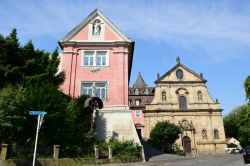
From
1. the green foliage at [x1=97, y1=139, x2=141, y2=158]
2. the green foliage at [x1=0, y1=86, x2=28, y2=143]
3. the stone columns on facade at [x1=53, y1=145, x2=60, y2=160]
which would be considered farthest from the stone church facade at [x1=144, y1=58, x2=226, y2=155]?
the green foliage at [x1=0, y1=86, x2=28, y2=143]

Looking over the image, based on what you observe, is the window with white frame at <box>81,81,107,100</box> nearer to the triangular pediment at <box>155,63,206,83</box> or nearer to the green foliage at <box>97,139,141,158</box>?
the green foliage at <box>97,139,141,158</box>

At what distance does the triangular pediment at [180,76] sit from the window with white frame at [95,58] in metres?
27.4

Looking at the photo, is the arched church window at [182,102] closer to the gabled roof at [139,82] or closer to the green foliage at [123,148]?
the gabled roof at [139,82]

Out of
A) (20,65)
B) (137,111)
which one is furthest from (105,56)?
(137,111)

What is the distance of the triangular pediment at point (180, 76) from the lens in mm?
55938

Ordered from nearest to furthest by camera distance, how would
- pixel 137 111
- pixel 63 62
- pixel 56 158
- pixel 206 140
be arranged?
pixel 56 158, pixel 63 62, pixel 206 140, pixel 137 111

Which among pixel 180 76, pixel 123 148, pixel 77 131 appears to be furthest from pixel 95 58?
pixel 180 76

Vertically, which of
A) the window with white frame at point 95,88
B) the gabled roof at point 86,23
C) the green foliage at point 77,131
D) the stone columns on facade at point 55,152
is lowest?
the stone columns on facade at point 55,152

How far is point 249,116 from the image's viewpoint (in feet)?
127

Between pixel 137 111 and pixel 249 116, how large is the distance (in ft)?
81.5

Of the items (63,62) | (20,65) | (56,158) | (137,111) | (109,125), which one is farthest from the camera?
(137,111)

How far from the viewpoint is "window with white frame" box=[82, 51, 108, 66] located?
97.4ft

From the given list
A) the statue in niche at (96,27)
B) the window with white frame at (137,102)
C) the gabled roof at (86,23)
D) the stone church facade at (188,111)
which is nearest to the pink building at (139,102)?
the window with white frame at (137,102)

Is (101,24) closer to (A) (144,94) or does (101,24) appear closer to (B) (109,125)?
(B) (109,125)
